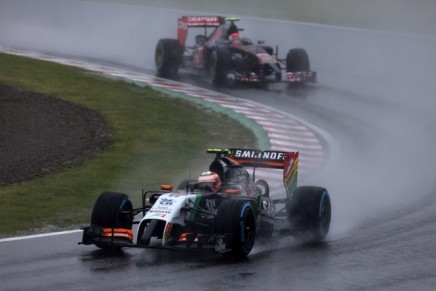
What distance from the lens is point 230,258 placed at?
11789 millimetres

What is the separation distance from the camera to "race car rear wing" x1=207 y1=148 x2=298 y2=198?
537 inches

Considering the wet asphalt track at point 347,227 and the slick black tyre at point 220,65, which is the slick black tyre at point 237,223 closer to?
the wet asphalt track at point 347,227

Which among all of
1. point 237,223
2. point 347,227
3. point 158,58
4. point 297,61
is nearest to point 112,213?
point 237,223

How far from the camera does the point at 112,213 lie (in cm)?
1219

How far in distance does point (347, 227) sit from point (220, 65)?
13901 millimetres

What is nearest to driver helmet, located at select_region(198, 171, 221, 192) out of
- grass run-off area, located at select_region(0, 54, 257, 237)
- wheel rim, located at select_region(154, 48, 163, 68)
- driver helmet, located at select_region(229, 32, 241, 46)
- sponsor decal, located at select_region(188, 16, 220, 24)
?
grass run-off area, located at select_region(0, 54, 257, 237)

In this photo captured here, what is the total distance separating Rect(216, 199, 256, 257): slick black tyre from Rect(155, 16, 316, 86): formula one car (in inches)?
613

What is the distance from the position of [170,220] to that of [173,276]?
3.45ft

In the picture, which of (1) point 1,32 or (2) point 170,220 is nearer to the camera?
(2) point 170,220

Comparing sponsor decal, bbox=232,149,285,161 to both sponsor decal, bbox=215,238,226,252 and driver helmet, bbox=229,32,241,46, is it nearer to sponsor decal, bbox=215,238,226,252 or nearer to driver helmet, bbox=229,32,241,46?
sponsor decal, bbox=215,238,226,252

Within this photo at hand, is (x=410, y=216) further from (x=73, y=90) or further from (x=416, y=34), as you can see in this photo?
(x=416, y=34)

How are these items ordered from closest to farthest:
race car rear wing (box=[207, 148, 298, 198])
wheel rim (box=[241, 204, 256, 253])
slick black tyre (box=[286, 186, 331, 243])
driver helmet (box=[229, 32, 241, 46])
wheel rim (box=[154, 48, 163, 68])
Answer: wheel rim (box=[241, 204, 256, 253]), slick black tyre (box=[286, 186, 331, 243]), race car rear wing (box=[207, 148, 298, 198]), driver helmet (box=[229, 32, 241, 46]), wheel rim (box=[154, 48, 163, 68])

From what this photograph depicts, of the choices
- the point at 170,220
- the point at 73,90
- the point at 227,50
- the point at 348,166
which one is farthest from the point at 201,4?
the point at 170,220

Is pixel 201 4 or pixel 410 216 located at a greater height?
pixel 201 4
